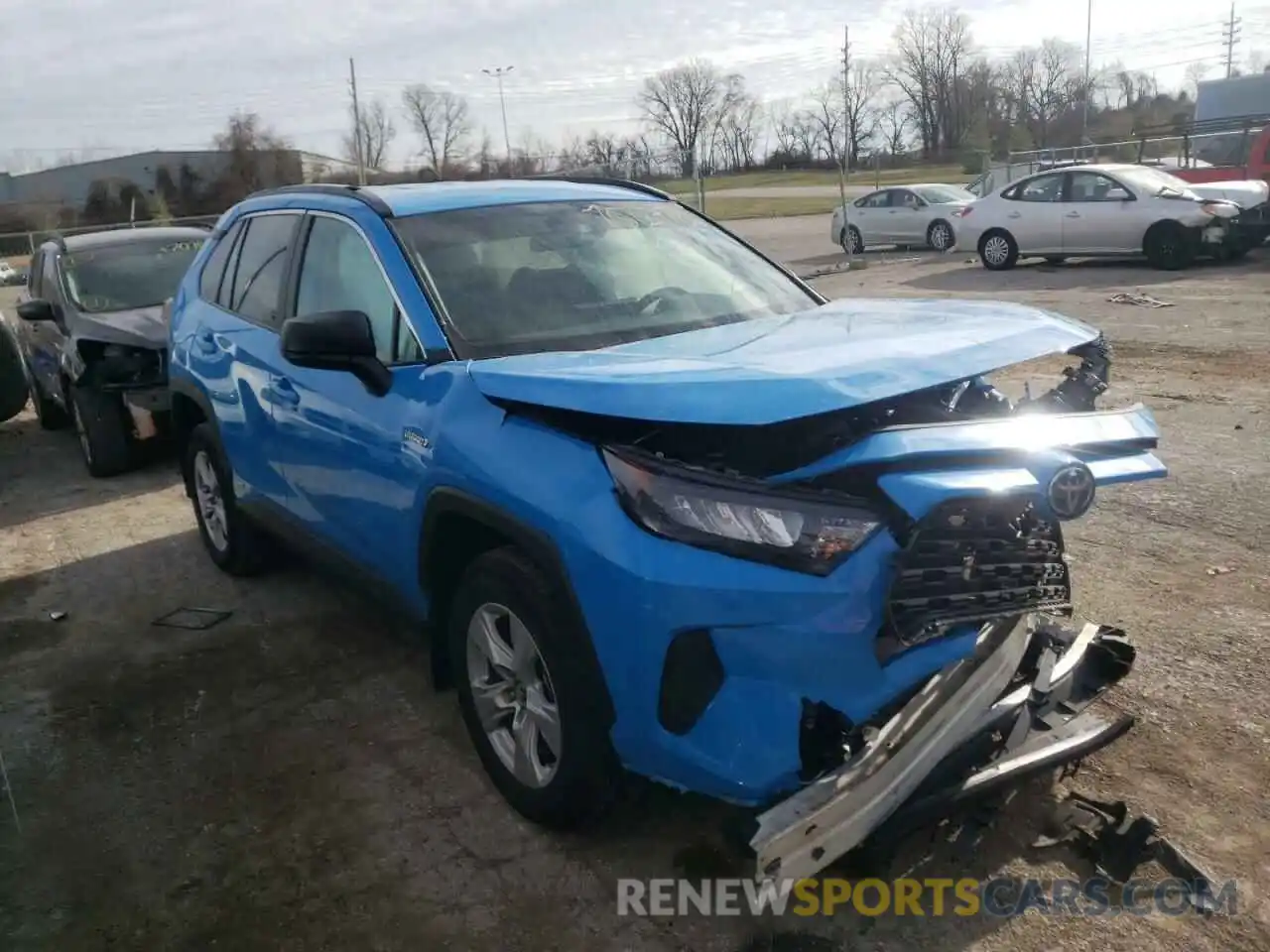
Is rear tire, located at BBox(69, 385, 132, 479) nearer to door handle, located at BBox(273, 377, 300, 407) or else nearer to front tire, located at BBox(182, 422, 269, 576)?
front tire, located at BBox(182, 422, 269, 576)

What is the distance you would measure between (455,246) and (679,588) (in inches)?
71.7

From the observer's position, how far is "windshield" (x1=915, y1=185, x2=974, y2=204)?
72.0ft

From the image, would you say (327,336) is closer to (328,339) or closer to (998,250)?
(328,339)

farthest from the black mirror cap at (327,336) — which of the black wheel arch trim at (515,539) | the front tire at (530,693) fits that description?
the front tire at (530,693)

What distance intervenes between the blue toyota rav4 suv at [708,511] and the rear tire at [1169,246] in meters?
13.1

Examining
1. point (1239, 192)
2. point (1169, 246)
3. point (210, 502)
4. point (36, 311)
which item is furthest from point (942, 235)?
point (210, 502)

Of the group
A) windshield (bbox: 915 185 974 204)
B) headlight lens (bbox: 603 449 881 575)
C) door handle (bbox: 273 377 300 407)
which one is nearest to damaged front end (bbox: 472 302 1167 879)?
headlight lens (bbox: 603 449 881 575)

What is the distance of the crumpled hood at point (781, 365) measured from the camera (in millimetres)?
2525

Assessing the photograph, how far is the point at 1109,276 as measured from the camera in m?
15.2

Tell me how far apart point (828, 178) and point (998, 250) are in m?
48.9

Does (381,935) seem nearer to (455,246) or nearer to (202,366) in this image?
(455,246)

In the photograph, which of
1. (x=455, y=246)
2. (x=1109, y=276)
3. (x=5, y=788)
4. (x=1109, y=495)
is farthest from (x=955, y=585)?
(x=1109, y=276)

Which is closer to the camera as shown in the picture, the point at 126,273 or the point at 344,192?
the point at 344,192

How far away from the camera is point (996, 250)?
1708 centimetres
